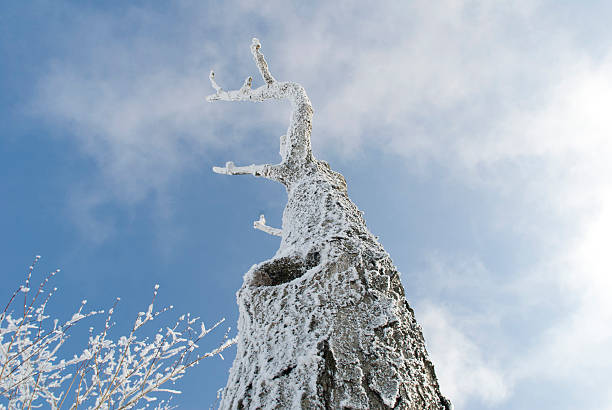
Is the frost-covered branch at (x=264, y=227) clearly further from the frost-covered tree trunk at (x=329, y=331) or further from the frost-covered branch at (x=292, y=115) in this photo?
the frost-covered tree trunk at (x=329, y=331)

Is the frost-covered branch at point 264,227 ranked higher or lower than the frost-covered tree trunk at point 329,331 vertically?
higher

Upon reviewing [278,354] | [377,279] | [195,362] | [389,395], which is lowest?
[389,395]

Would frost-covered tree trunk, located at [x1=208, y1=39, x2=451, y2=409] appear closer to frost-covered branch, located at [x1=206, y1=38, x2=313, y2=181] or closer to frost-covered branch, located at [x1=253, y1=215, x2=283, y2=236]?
frost-covered branch, located at [x1=206, y1=38, x2=313, y2=181]

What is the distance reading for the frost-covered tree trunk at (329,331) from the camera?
1.03 meters

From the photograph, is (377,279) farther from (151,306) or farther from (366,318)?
(151,306)

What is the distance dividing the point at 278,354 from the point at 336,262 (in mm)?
464

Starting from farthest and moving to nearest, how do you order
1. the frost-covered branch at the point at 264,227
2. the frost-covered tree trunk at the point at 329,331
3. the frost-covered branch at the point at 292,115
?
the frost-covered branch at the point at 264,227 < the frost-covered branch at the point at 292,115 < the frost-covered tree trunk at the point at 329,331

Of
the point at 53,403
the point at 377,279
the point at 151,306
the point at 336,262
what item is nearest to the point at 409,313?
the point at 377,279

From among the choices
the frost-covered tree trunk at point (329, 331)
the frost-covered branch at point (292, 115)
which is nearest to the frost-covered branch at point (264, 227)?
the frost-covered branch at point (292, 115)

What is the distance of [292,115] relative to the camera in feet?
11.2

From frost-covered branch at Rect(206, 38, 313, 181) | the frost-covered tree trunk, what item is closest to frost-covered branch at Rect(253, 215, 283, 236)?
frost-covered branch at Rect(206, 38, 313, 181)

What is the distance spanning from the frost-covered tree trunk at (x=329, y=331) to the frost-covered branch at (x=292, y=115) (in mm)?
1001

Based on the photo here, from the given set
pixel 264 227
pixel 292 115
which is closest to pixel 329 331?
pixel 292 115

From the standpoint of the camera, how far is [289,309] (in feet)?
4.30
